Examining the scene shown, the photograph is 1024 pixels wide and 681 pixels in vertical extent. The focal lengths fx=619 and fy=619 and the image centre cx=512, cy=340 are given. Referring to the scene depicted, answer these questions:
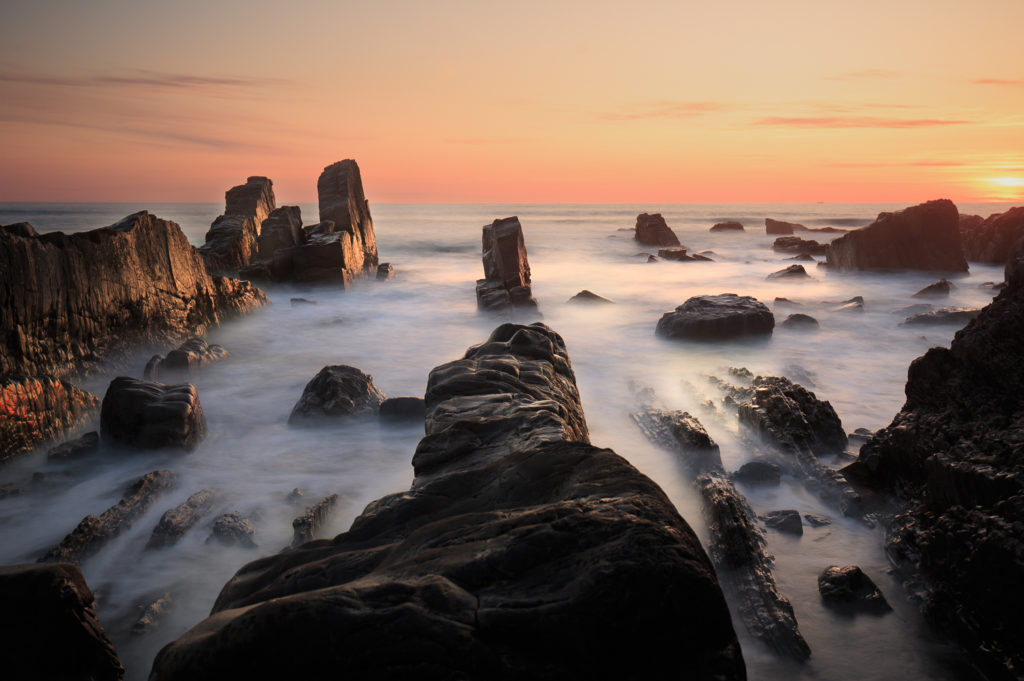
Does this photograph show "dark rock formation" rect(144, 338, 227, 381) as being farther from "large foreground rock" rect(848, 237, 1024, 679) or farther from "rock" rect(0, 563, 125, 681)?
"large foreground rock" rect(848, 237, 1024, 679)

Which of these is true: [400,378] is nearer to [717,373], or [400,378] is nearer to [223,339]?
[223,339]

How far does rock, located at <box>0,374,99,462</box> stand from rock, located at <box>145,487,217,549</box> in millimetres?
2080

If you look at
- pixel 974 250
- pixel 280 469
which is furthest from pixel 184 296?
pixel 974 250

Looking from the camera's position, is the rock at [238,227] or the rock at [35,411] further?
the rock at [238,227]

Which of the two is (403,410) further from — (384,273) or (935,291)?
(935,291)

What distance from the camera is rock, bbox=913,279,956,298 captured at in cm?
1576

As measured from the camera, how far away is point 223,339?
1102 cm

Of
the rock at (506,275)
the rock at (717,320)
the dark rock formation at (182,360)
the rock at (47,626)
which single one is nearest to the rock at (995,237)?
the rock at (717,320)

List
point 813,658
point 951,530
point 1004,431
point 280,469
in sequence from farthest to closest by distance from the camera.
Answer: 1. point 280,469
2. point 1004,431
3. point 951,530
4. point 813,658

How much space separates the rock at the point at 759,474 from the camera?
200 inches

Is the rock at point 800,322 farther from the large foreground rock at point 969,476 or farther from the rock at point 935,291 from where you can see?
the large foreground rock at point 969,476

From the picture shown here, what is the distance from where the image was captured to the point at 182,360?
8.79m

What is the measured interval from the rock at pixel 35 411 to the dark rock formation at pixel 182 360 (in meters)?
1.68

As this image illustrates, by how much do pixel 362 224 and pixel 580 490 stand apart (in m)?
21.2
